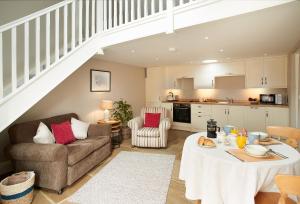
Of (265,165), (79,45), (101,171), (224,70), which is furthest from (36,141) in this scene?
(224,70)

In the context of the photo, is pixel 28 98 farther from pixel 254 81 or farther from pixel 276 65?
pixel 276 65

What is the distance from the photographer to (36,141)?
2.50 m

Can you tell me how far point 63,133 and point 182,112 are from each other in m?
3.75

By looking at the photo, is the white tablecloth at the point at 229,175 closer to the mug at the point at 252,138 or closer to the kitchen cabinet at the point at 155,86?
the mug at the point at 252,138

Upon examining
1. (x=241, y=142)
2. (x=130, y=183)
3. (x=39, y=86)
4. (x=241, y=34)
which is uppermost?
(x=241, y=34)

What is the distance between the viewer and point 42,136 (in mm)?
2543

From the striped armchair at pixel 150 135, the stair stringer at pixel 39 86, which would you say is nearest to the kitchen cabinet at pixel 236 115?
the striped armchair at pixel 150 135

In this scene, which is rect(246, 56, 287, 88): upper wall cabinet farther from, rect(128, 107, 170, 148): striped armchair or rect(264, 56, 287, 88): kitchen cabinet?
rect(128, 107, 170, 148): striped armchair

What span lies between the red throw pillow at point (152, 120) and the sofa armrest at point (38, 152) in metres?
2.22

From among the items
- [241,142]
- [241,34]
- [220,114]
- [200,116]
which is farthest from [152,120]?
[241,142]

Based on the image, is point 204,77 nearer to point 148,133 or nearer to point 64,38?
point 148,133

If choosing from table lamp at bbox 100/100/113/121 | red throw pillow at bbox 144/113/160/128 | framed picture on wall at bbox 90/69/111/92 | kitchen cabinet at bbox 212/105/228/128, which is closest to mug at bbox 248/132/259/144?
red throw pillow at bbox 144/113/160/128

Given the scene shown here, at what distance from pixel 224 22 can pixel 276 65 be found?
3273 mm

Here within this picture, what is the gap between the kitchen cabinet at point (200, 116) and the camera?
17.1ft
